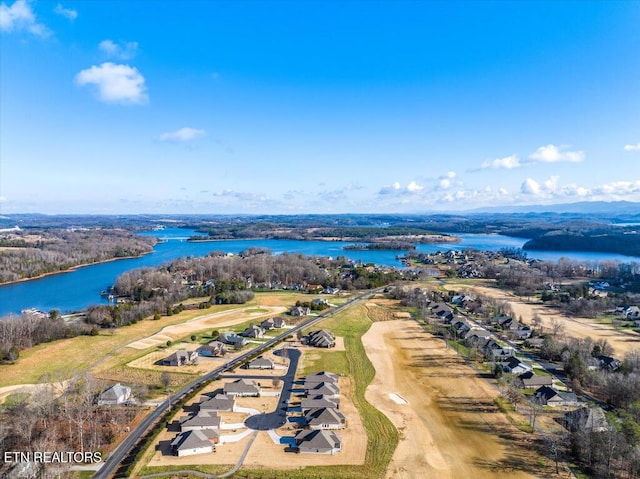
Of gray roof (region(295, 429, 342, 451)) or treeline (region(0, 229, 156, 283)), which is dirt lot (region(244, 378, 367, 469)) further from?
treeline (region(0, 229, 156, 283))

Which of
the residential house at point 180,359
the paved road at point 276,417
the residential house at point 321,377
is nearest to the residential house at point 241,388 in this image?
the paved road at point 276,417

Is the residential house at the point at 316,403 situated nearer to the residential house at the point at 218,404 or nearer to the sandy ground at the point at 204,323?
the residential house at the point at 218,404

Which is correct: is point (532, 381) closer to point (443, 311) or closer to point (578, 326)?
point (443, 311)

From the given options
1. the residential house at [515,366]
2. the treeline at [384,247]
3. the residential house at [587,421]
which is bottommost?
the residential house at [515,366]

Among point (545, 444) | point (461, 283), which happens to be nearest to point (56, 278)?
point (461, 283)

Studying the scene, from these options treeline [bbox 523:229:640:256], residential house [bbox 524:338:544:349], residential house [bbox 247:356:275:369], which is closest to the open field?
residential house [bbox 247:356:275:369]

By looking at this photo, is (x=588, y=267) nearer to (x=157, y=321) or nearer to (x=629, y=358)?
(x=629, y=358)

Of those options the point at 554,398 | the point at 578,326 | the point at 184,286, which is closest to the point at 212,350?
the point at 554,398
